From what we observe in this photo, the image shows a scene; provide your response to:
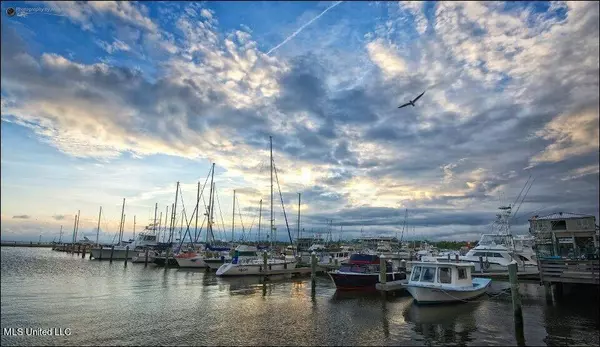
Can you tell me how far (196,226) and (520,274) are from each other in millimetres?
57563

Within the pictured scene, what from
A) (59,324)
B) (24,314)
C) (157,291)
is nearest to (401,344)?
(59,324)

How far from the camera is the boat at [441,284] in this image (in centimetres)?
2470

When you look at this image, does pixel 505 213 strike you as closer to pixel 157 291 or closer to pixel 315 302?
pixel 315 302

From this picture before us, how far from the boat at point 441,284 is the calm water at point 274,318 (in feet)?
2.42

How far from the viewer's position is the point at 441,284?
25.0m

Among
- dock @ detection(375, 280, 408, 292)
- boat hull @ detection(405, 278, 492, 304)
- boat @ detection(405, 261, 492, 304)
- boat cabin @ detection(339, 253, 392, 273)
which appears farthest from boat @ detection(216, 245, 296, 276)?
boat hull @ detection(405, 278, 492, 304)

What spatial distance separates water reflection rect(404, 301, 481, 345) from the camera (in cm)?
1736

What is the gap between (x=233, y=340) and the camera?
655 inches

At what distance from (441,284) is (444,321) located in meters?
4.76

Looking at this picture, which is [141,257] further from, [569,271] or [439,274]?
[569,271]

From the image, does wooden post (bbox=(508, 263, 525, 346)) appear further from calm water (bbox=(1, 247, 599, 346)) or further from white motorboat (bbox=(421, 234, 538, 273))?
white motorboat (bbox=(421, 234, 538, 273))

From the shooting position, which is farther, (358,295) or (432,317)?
(358,295)

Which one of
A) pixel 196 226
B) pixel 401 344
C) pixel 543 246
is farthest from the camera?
pixel 196 226

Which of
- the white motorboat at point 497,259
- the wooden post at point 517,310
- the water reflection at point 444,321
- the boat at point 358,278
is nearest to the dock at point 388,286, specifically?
the boat at point 358,278
